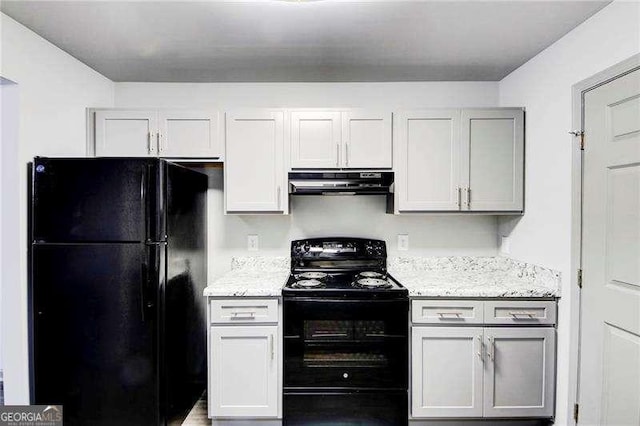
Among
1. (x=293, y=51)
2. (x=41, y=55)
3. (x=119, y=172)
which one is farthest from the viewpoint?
(x=293, y=51)

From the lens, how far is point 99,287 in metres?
1.86

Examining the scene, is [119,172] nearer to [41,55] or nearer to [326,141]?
[41,55]

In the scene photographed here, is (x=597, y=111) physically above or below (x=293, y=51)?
below

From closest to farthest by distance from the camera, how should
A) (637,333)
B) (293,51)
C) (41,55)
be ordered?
(637,333)
(41,55)
(293,51)

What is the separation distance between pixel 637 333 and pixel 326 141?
196cm

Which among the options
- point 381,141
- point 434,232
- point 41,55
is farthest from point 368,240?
point 41,55

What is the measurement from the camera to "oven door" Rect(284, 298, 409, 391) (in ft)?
6.67

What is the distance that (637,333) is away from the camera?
5.00 feet

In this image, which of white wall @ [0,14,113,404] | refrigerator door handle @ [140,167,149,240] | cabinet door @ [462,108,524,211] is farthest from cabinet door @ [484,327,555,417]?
white wall @ [0,14,113,404]

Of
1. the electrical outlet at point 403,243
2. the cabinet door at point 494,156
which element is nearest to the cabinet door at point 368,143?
the cabinet door at point 494,156

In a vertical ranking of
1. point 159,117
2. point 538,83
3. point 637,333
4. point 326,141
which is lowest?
point 637,333

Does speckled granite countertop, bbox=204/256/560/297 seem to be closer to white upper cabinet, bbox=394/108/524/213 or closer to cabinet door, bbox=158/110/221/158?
white upper cabinet, bbox=394/108/524/213

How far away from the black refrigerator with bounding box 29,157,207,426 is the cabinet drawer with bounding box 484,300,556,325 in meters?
1.96

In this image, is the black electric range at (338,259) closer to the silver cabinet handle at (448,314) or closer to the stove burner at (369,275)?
the stove burner at (369,275)
